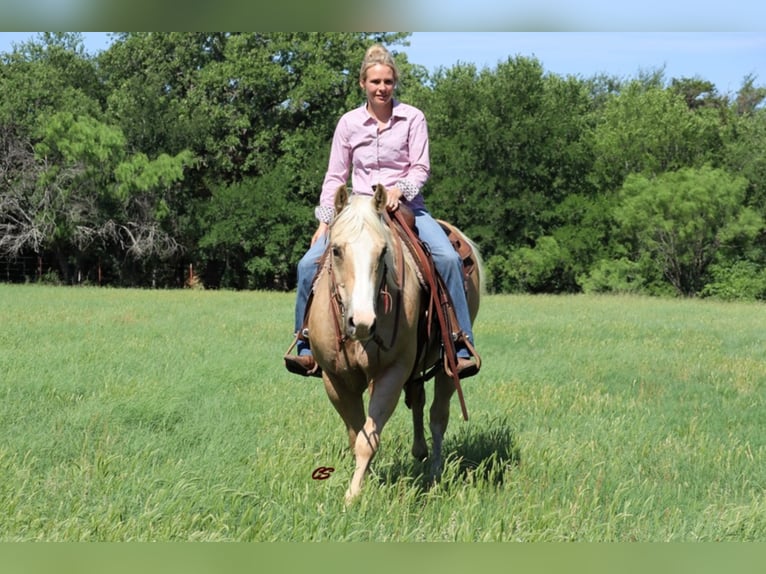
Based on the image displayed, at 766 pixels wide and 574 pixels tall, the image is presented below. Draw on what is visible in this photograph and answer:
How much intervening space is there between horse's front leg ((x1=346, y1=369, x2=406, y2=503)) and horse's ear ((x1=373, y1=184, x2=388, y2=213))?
1.14m

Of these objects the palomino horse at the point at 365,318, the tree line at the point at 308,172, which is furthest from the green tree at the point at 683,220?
the palomino horse at the point at 365,318

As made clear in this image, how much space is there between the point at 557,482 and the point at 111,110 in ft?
143

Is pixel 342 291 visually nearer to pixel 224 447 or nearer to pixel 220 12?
pixel 220 12

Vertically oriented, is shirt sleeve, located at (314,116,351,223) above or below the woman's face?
below

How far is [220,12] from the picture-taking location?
3295mm

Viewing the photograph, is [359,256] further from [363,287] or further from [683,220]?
[683,220]

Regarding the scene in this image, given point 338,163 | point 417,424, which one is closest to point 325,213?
point 338,163

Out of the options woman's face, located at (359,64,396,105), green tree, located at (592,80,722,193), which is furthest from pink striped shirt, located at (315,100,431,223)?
green tree, located at (592,80,722,193)

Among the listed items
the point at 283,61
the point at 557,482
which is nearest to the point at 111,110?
the point at 283,61

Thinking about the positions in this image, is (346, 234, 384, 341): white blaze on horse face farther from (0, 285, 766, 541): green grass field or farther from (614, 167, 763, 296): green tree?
(614, 167, 763, 296): green tree

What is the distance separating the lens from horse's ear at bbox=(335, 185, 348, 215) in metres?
5.27

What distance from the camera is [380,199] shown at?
5.33 metres

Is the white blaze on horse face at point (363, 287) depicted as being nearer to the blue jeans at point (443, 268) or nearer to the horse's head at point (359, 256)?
the horse's head at point (359, 256)

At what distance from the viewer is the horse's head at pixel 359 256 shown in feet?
15.4
